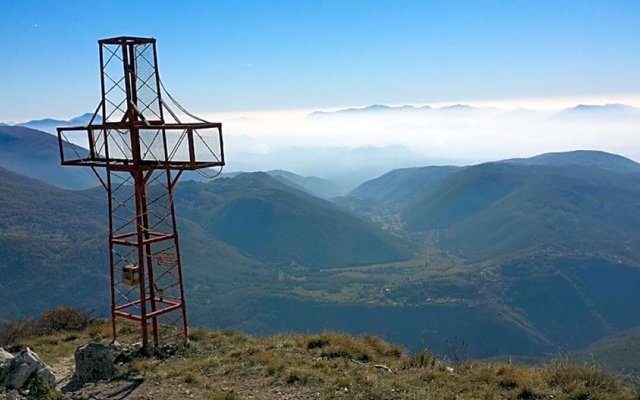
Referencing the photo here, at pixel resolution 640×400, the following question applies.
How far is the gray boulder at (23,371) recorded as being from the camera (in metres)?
12.8

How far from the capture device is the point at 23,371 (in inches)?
514

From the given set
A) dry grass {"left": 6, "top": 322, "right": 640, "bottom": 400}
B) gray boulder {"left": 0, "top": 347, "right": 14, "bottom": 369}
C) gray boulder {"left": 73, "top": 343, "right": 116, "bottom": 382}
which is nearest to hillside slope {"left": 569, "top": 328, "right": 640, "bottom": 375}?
dry grass {"left": 6, "top": 322, "right": 640, "bottom": 400}

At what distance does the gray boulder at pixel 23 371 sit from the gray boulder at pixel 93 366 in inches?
43.0

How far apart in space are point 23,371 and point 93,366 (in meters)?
1.77

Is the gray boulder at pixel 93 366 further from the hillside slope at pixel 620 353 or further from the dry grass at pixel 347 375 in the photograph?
the hillside slope at pixel 620 353

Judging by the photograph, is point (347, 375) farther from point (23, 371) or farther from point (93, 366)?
point (23, 371)

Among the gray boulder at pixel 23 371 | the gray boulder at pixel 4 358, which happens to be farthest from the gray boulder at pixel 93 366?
the gray boulder at pixel 4 358

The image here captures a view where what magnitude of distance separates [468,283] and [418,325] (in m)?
33.8

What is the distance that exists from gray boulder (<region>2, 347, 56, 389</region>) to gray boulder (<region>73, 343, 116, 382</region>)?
109cm

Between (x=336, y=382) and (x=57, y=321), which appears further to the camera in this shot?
(x=57, y=321)

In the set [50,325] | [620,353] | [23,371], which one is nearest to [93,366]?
[23,371]

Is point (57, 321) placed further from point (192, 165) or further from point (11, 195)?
point (11, 195)

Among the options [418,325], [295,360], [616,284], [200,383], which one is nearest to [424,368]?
[295,360]

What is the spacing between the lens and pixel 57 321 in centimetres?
2275
